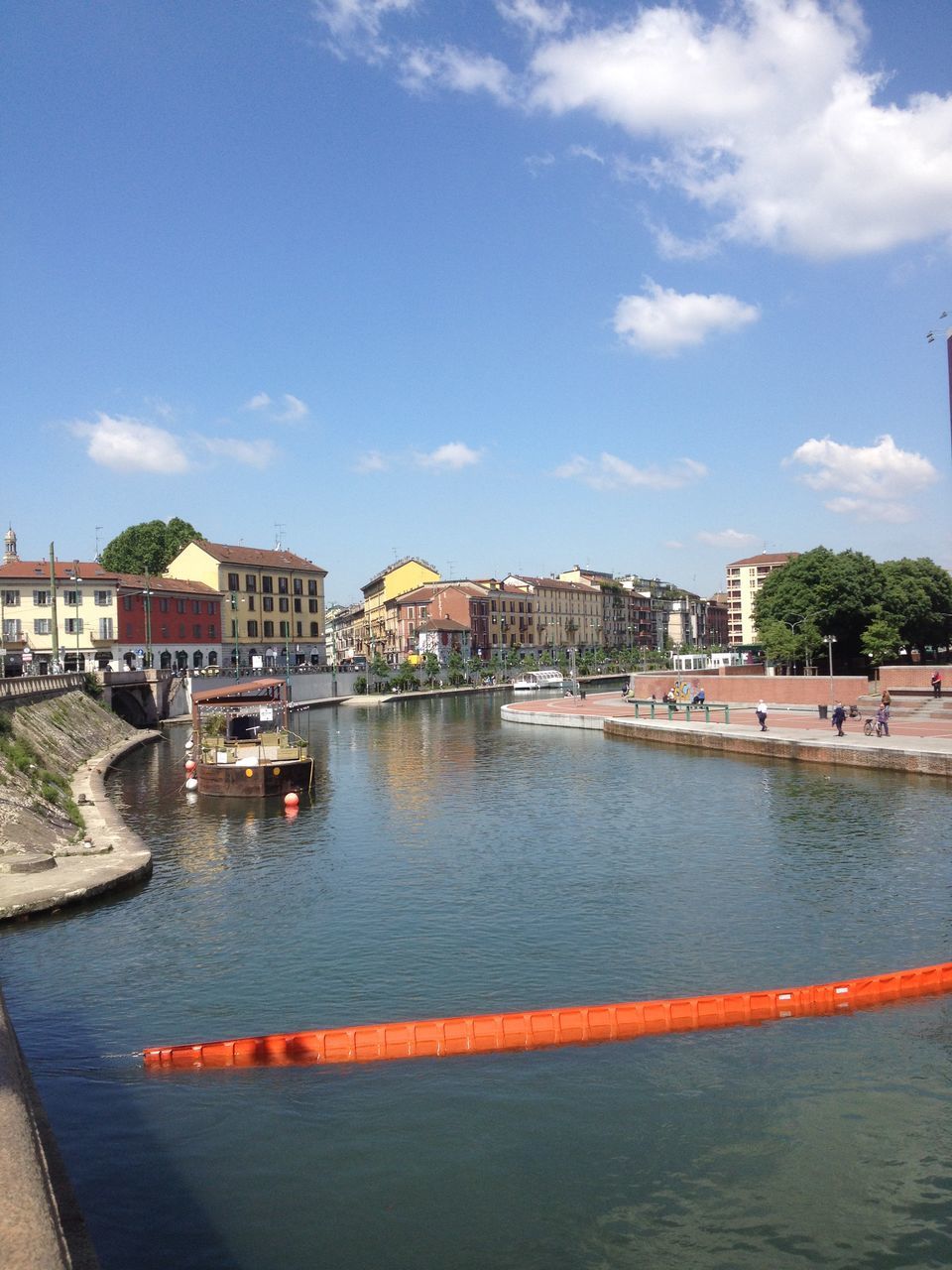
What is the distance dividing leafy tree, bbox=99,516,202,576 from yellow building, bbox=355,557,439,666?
40215mm

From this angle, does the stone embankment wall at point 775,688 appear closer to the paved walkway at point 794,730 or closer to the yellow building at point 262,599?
the paved walkway at point 794,730

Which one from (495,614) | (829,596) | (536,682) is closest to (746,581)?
(495,614)

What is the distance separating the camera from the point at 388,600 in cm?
15975

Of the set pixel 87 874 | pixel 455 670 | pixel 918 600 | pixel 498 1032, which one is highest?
pixel 918 600

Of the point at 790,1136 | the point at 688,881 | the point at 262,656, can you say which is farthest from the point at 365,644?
the point at 790,1136

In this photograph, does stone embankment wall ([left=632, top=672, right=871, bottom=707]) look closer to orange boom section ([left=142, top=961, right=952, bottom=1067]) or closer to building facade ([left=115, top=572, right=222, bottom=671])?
building facade ([left=115, top=572, right=222, bottom=671])

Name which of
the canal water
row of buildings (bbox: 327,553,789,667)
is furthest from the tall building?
the canal water

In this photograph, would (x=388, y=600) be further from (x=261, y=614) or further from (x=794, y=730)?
(x=794, y=730)

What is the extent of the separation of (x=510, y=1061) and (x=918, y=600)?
94079 mm

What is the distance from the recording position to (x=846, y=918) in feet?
68.5

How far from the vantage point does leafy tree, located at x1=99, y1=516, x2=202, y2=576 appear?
11669cm

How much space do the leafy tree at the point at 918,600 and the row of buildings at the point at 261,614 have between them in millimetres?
60098

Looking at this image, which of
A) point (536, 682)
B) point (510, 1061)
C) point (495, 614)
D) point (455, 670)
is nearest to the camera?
point (510, 1061)

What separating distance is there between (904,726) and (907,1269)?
43824mm
